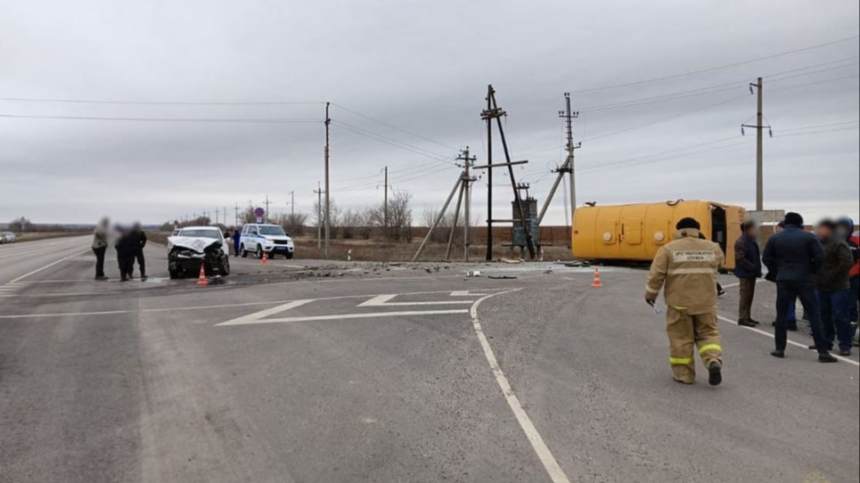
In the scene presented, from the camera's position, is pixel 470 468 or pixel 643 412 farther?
pixel 643 412

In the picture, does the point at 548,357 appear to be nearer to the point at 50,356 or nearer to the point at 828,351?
the point at 828,351

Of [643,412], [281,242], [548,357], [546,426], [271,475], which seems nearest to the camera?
[271,475]

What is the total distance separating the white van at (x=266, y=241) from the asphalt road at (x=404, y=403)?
74.7ft

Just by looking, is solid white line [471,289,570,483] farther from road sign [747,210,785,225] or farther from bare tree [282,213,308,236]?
bare tree [282,213,308,236]

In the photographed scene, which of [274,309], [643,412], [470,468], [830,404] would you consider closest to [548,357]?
[643,412]

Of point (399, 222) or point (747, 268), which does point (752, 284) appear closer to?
point (747, 268)

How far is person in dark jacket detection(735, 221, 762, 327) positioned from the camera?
951 centimetres

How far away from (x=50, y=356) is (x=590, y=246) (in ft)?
71.0

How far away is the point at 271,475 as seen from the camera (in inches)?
149

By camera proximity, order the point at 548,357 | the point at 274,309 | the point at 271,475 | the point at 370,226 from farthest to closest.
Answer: the point at 370,226 < the point at 274,309 < the point at 548,357 < the point at 271,475

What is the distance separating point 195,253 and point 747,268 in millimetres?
16012

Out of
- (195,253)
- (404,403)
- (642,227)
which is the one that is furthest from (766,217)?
(195,253)

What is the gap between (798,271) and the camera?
23.1 ft

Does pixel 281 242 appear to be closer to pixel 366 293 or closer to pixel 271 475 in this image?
pixel 366 293
